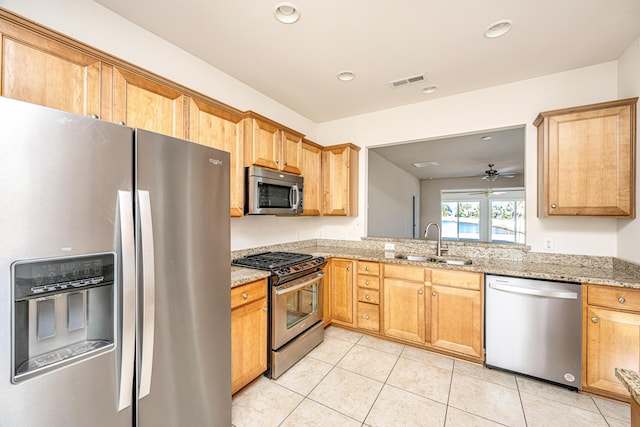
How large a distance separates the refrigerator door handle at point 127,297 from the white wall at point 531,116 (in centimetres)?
317

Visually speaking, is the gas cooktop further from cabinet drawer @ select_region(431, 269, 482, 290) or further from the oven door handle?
cabinet drawer @ select_region(431, 269, 482, 290)

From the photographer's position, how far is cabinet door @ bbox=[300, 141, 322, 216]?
10.9 feet

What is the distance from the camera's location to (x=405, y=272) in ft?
9.31

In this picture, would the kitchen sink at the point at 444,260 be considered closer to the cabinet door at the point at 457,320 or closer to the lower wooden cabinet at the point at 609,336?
the cabinet door at the point at 457,320

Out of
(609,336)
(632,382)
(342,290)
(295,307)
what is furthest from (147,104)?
(609,336)

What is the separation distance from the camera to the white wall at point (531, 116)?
251 cm

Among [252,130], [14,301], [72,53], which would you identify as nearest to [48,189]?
[14,301]

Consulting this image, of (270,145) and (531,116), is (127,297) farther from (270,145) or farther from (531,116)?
(531,116)

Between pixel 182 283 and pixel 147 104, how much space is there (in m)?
1.20

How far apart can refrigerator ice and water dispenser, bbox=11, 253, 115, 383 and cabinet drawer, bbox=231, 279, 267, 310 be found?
90 cm

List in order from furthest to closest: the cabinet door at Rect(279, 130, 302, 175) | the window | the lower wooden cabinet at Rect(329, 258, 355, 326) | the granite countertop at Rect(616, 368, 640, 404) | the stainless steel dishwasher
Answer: the window
the lower wooden cabinet at Rect(329, 258, 355, 326)
the cabinet door at Rect(279, 130, 302, 175)
the stainless steel dishwasher
the granite countertop at Rect(616, 368, 640, 404)

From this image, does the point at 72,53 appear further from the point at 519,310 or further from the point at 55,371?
the point at 519,310

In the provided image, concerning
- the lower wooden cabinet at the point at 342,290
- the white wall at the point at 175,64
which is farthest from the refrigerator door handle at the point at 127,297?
the lower wooden cabinet at the point at 342,290

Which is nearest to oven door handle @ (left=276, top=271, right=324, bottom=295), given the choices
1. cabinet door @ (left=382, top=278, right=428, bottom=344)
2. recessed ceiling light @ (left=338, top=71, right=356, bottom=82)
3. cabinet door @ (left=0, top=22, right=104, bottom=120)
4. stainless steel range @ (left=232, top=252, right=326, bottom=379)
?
stainless steel range @ (left=232, top=252, right=326, bottom=379)
